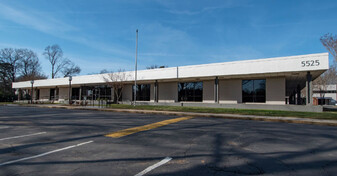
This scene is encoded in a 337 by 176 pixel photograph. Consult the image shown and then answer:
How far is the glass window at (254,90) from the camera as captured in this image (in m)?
21.9

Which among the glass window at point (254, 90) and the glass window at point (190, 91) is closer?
the glass window at point (254, 90)

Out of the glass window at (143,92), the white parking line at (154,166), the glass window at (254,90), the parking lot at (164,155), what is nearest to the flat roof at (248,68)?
the glass window at (254,90)

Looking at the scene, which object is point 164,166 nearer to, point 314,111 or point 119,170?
point 119,170

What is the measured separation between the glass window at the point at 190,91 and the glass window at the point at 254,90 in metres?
5.69

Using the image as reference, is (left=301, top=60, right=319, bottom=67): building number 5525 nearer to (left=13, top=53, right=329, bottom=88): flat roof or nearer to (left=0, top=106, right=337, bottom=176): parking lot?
(left=13, top=53, right=329, bottom=88): flat roof

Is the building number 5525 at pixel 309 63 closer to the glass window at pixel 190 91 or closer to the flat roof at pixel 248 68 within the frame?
the flat roof at pixel 248 68

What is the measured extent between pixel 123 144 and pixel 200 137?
2728 millimetres

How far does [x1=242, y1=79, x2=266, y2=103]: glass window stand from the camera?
21.9 metres

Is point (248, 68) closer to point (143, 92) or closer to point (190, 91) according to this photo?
point (190, 91)

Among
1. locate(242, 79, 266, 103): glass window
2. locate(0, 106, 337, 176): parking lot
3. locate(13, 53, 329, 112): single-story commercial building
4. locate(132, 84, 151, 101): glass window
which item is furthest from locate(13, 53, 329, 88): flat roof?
locate(0, 106, 337, 176): parking lot

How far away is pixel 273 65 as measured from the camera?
58.7 feet

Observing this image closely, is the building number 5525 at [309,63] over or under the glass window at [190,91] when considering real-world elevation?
over

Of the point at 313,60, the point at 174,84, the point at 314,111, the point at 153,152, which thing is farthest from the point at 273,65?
the point at 153,152

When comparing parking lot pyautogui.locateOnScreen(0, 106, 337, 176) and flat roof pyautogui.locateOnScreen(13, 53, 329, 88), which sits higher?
flat roof pyautogui.locateOnScreen(13, 53, 329, 88)
